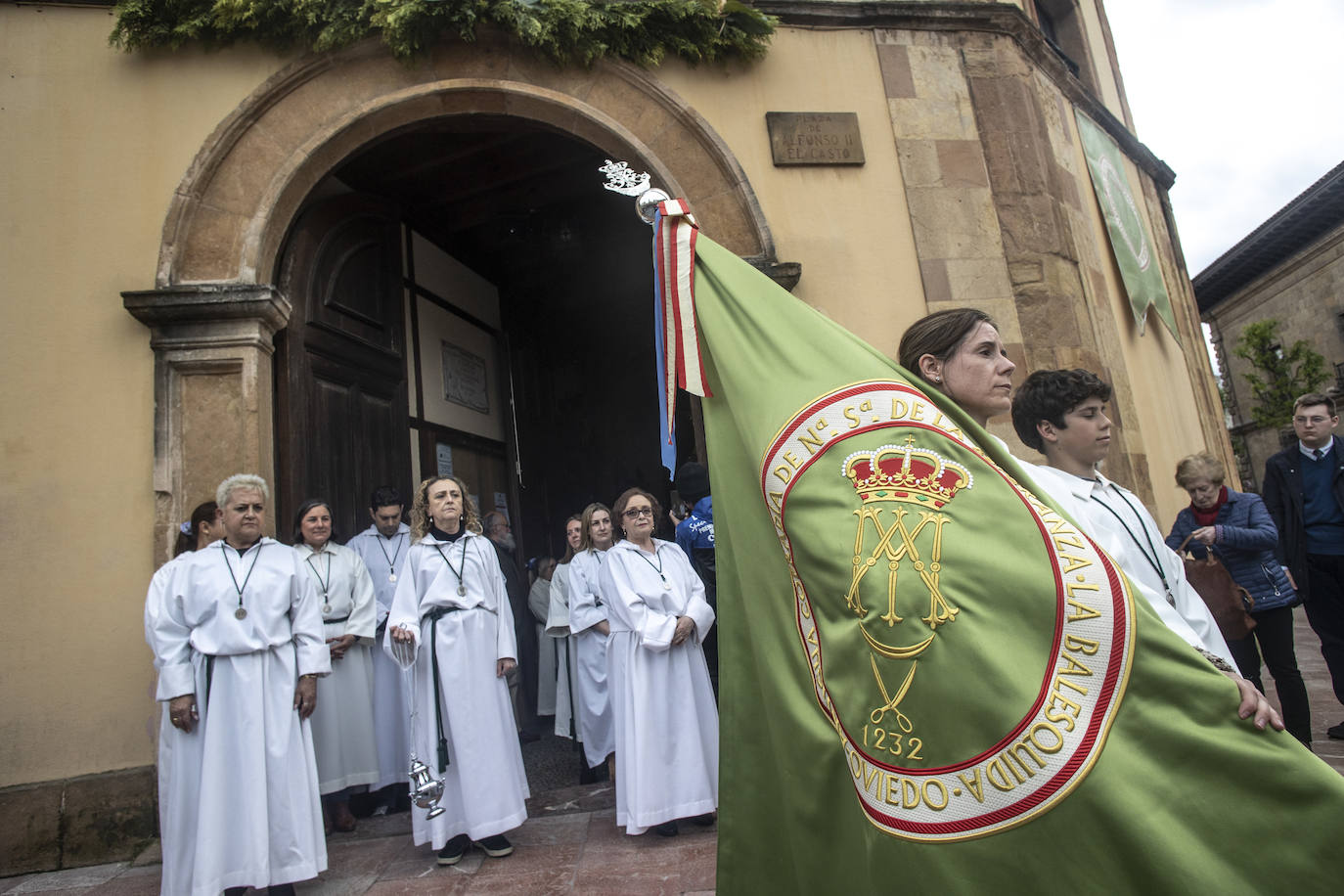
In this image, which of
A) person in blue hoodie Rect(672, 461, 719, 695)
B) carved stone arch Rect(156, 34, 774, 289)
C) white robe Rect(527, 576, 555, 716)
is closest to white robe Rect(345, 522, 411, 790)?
white robe Rect(527, 576, 555, 716)

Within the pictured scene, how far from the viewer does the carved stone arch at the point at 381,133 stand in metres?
5.18

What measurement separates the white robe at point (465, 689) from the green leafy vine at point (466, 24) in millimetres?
3411

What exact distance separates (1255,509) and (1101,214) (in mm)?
4151

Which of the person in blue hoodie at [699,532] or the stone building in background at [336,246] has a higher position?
the stone building in background at [336,246]

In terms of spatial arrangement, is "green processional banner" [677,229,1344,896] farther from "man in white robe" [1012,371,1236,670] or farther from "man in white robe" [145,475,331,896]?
"man in white robe" [145,475,331,896]

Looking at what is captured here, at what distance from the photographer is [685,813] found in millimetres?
3877

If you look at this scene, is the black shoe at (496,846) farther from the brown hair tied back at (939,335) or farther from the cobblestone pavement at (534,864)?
the brown hair tied back at (939,335)

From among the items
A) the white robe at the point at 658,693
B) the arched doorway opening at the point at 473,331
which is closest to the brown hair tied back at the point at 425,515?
the white robe at the point at 658,693

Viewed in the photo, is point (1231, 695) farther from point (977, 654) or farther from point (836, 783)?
point (836, 783)

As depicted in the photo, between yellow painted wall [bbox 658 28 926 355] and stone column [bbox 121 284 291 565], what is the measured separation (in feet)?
10.9

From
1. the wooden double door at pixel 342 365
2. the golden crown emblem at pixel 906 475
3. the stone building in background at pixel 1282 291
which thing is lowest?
the golden crown emblem at pixel 906 475

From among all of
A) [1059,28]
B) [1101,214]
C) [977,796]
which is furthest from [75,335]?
[1059,28]

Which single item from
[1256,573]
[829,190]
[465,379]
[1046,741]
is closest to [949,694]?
[1046,741]

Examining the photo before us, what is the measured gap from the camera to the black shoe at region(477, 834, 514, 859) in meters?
3.80
